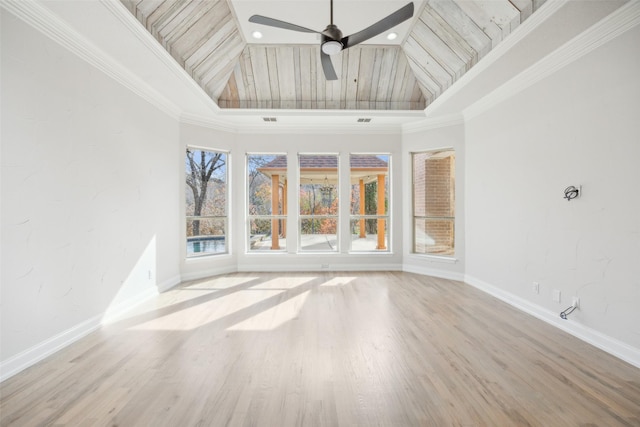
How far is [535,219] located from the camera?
3482mm

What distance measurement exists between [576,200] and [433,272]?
108 inches

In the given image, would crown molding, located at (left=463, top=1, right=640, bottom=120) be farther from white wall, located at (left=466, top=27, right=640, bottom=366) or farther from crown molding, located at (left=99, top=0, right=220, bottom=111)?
crown molding, located at (left=99, top=0, right=220, bottom=111)

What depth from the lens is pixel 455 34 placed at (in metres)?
3.42

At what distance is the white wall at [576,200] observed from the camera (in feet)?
8.17

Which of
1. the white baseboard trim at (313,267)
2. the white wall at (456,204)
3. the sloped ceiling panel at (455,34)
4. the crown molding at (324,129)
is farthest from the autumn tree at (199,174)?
the sloped ceiling panel at (455,34)

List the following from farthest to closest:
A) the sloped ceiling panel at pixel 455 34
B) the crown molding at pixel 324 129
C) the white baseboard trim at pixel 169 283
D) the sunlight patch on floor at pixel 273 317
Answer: the crown molding at pixel 324 129, the white baseboard trim at pixel 169 283, the sunlight patch on floor at pixel 273 317, the sloped ceiling panel at pixel 455 34

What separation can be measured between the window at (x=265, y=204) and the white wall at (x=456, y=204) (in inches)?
95.0

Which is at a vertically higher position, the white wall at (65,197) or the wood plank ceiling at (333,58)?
the wood plank ceiling at (333,58)

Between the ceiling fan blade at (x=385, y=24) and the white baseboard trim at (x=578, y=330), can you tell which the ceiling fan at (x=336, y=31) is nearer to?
the ceiling fan blade at (x=385, y=24)

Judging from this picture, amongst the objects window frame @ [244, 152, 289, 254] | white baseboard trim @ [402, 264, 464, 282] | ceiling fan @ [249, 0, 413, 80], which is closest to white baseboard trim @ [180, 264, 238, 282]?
window frame @ [244, 152, 289, 254]

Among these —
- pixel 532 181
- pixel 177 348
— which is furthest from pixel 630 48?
pixel 177 348

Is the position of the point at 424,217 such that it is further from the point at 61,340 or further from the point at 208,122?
the point at 61,340

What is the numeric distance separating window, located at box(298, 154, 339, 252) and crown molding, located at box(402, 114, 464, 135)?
1.50 meters

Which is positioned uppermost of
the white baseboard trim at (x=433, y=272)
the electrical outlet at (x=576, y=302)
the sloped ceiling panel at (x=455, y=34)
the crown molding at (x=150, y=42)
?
the sloped ceiling panel at (x=455, y=34)
